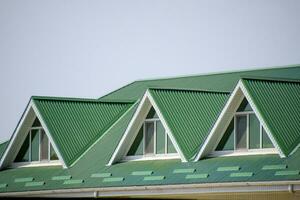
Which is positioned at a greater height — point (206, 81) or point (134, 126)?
point (206, 81)

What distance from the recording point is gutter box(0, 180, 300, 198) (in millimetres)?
40188

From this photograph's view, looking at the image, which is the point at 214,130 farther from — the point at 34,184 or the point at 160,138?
the point at 34,184

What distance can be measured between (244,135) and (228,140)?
0.69 metres

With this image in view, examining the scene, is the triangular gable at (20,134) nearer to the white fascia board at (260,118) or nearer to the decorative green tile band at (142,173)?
the decorative green tile band at (142,173)

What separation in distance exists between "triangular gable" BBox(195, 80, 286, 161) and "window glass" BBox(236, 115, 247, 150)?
313mm

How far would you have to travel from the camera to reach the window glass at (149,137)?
47531mm

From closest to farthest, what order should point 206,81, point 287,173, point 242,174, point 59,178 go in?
point 287,173 → point 242,174 → point 59,178 → point 206,81

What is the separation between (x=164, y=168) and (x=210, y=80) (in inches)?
321

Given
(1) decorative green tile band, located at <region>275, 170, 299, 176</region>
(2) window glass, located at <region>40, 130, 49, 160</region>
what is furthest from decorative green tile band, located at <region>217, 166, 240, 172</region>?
(2) window glass, located at <region>40, 130, 49, 160</region>

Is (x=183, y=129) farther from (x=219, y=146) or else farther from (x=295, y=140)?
(x=295, y=140)

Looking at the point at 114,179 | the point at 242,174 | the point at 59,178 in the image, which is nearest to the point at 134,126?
the point at 114,179

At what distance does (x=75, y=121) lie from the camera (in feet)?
169

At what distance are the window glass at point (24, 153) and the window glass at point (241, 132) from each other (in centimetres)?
1080

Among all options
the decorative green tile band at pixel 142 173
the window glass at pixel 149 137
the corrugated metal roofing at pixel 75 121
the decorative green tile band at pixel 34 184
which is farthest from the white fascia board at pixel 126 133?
the decorative green tile band at pixel 34 184
